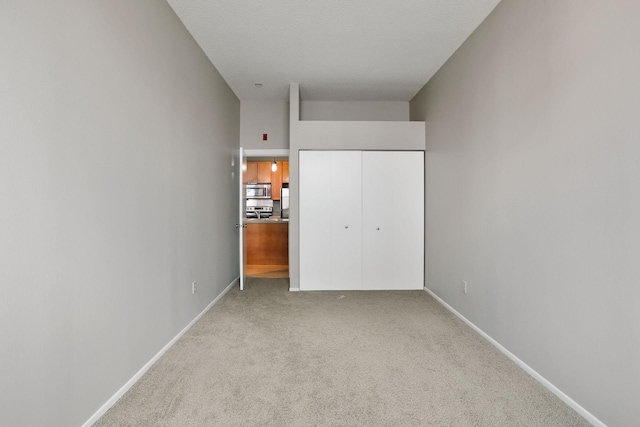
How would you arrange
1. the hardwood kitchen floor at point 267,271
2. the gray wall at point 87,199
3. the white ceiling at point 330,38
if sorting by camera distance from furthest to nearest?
the hardwood kitchen floor at point 267,271 → the white ceiling at point 330,38 → the gray wall at point 87,199

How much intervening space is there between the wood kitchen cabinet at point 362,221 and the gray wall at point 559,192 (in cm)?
123

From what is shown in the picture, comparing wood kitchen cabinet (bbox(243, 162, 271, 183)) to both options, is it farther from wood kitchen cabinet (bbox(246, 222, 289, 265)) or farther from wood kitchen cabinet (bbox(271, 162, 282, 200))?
wood kitchen cabinet (bbox(246, 222, 289, 265))

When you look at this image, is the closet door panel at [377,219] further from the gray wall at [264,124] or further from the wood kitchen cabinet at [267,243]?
the wood kitchen cabinet at [267,243]

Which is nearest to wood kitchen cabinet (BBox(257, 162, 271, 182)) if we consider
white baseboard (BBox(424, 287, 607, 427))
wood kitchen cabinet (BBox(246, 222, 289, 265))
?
wood kitchen cabinet (BBox(246, 222, 289, 265))

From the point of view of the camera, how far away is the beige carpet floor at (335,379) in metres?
1.80

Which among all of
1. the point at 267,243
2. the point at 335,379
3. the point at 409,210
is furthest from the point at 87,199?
Result: the point at 267,243

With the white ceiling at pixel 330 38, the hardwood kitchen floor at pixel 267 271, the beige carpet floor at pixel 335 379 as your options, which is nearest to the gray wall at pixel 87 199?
the beige carpet floor at pixel 335 379

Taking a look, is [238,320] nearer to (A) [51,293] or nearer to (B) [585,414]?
(A) [51,293]

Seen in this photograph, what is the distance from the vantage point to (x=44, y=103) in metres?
1.42

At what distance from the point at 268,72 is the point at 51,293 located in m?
3.31

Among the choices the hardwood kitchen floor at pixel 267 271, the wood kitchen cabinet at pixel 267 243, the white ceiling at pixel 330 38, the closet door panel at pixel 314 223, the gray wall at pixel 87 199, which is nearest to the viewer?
the gray wall at pixel 87 199

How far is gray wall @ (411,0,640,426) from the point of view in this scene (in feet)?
5.22

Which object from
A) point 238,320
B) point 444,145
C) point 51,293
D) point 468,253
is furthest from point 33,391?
point 444,145

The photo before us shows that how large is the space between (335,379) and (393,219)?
268 cm
